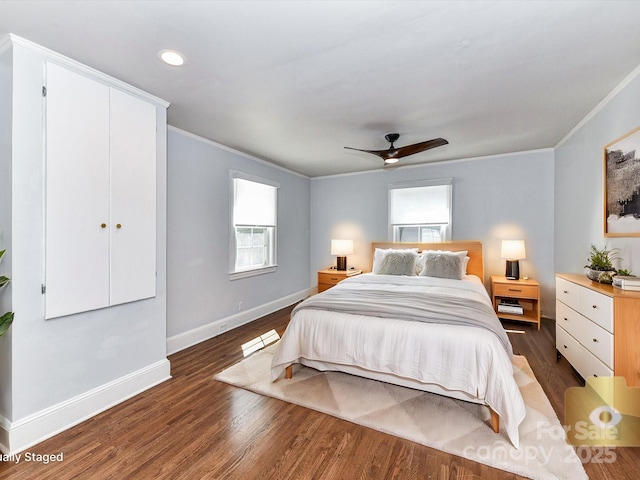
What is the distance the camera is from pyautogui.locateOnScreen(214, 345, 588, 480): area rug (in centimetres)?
173

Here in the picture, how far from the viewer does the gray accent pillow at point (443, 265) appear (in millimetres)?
4059

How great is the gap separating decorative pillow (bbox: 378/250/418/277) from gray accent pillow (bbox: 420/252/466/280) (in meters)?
0.17

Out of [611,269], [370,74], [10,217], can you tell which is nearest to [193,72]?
[370,74]

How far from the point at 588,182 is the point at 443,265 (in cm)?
179

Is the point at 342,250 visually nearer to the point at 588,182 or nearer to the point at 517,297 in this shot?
the point at 517,297

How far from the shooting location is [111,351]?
2.36m

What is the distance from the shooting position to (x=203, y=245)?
378cm

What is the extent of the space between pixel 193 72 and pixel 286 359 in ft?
8.09

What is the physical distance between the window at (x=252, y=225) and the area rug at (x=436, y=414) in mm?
1798

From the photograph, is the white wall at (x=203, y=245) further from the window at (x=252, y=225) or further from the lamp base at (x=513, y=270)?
the lamp base at (x=513, y=270)

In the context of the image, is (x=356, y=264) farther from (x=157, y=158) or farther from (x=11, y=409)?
(x=11, y=409)

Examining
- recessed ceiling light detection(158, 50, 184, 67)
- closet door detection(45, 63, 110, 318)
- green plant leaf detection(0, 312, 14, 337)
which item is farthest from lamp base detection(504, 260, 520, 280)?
green plant leaf detection(0, 312, 14, 337)

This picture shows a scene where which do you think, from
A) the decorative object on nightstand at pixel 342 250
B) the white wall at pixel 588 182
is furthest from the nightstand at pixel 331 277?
the white wall at pixel 588 182

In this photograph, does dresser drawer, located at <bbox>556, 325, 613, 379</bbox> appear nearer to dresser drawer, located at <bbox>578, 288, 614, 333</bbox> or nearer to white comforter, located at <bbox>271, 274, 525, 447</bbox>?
dresser drawer, located at <bbox>578, 288, 614, 333</bbox>
